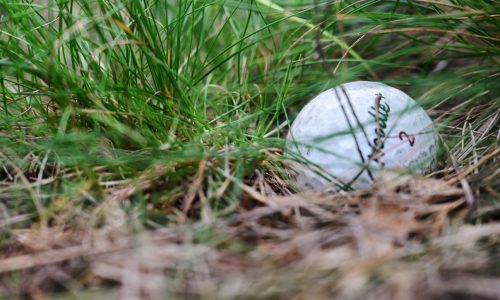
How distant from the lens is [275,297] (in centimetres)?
103

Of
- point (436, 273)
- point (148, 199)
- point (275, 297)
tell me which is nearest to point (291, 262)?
point (275, 297)

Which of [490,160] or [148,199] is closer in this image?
[148,199]

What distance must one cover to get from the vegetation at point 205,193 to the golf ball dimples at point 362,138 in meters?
0.06

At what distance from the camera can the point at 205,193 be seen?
1.42m

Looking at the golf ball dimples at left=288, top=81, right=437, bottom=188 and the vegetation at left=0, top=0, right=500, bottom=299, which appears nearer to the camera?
the vegetation at left=0, top=0, right=500, bottom=299

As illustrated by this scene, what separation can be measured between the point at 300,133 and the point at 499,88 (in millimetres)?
514

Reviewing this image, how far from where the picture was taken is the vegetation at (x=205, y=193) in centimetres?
108

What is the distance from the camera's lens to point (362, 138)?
1.46m

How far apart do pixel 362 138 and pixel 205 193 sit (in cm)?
36

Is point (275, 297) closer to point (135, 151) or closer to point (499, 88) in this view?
point (135, 151)

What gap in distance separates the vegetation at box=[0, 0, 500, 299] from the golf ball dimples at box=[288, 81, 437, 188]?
0.18 feet

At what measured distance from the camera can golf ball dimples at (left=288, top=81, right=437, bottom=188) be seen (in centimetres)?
143

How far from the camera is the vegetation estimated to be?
1.08 meters

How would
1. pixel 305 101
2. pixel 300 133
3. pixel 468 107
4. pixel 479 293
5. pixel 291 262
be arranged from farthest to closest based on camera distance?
pixel 305 101 → pixel 468 107 → pixel 300 133 → pixel 291 262 → pixel 479 293
